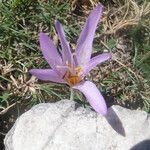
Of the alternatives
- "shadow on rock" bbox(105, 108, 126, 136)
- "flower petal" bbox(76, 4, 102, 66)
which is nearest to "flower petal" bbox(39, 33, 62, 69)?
"flower petal" bbox(76, 4, 102, 66)

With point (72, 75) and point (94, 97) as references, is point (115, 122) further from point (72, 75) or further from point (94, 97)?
point (72, 75)

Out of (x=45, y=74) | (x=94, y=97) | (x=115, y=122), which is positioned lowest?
(x=115, y=122)

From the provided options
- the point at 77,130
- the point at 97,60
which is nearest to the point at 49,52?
the point at 97,60

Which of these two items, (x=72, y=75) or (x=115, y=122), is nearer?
(x=115, y=122)

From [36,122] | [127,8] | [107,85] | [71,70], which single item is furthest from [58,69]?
[127,8]

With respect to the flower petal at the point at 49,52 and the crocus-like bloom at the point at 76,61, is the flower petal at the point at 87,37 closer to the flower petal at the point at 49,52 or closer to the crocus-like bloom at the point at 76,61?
the crocus-like bloom at the point at 76,61

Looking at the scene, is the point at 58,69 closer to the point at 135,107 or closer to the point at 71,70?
the point at 71,70
